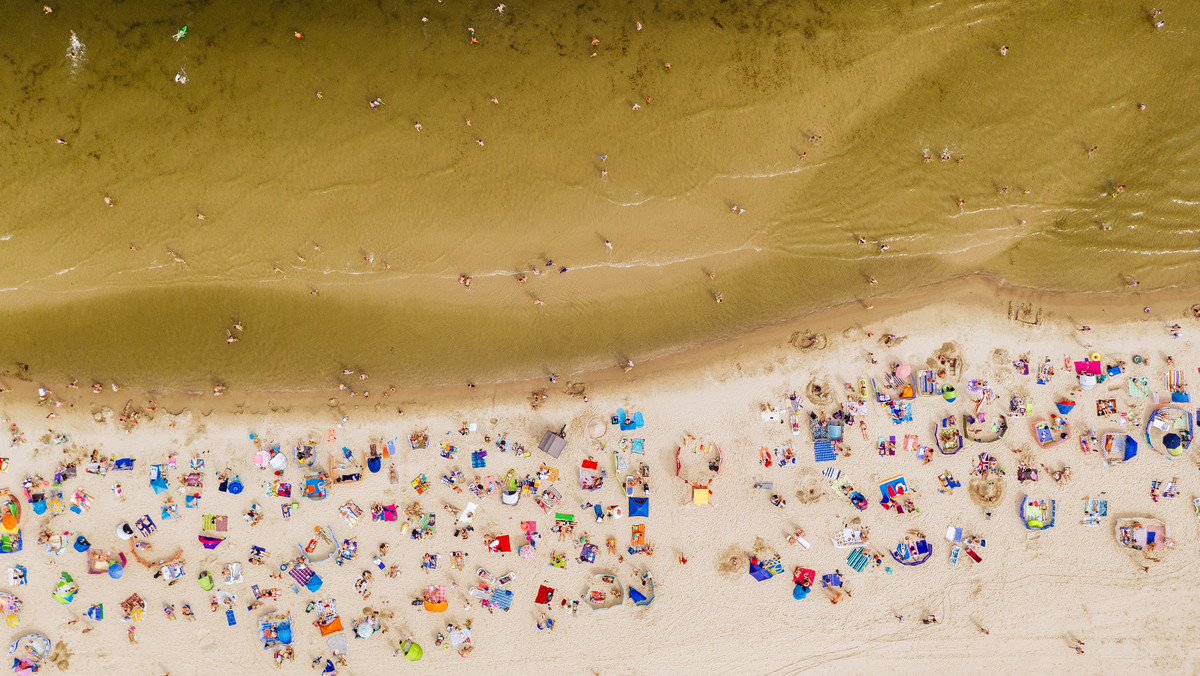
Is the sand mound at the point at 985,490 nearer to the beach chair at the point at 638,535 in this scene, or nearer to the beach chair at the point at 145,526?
the beach chair at the point at 638,535

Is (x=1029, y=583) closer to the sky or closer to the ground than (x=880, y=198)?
closer to the ground

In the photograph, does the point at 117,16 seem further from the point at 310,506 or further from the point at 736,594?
the point at 736,594

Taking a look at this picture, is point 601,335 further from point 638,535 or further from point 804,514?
point 804,514

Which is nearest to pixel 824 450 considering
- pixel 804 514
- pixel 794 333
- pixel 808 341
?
pixel 804 514

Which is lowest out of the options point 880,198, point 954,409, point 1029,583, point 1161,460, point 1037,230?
point 1029,583

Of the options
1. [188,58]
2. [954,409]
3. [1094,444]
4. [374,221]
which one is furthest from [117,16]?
[1094,444]

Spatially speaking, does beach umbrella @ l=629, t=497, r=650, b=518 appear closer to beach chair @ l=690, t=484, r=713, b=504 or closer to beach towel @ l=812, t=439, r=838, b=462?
beach chair @ l=690, t=484, r=713, b=504

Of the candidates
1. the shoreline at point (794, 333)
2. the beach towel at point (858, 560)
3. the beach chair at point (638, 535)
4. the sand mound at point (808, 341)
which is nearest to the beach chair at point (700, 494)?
the beach chair at point (638, 535)
